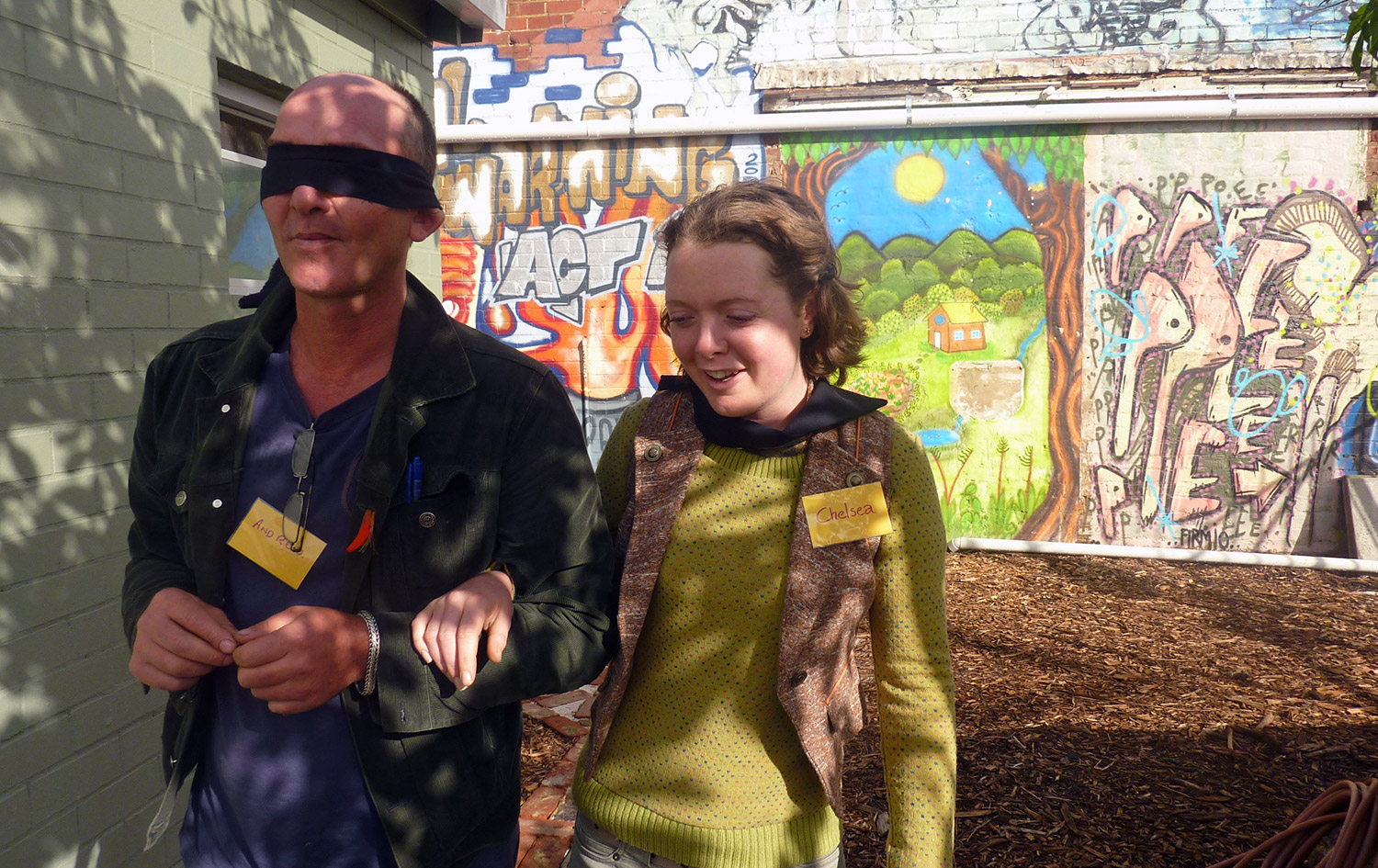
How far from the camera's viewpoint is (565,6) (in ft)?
30.3

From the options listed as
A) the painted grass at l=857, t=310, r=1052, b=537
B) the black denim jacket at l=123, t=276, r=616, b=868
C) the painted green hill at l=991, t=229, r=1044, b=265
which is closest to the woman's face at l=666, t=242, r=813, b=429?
the black denim jacket at l=123, t=276, r=616, b=868

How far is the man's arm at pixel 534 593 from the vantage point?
1.46m

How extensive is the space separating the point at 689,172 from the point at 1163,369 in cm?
446

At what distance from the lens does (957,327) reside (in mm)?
8148

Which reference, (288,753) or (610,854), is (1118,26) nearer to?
(610,854)

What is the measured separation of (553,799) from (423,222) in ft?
8.97

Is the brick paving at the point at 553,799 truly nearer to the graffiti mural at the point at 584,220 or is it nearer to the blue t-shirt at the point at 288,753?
the blue t-shirt at the point at 288,753

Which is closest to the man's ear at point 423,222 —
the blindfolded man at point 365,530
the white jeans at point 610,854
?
the blindfolded man at point 365,530

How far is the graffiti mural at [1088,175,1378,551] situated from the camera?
7.66 m

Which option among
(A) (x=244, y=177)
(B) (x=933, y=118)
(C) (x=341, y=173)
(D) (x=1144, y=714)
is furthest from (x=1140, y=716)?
(B) (x=933, y=118)

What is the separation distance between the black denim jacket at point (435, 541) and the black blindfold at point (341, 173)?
0.22 meters

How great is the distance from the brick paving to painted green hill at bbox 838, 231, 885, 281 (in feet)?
15.7

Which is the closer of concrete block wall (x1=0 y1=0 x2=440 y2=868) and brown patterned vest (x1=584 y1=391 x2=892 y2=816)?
brown patterned vest (x1=584 y1=391 x2=892 y2=816)

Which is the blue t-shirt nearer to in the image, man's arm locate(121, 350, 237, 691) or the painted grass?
man's arm locate(121, 350, 237, 691)
